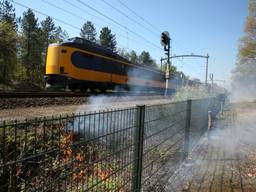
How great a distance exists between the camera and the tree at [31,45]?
5606 centimetres

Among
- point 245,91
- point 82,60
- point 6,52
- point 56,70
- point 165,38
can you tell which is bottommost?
point 245,91

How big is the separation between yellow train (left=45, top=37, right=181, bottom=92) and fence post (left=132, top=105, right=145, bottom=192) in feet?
40.2

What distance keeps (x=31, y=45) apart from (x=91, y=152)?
190ft

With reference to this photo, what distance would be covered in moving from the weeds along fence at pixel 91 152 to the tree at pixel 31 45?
52720 millimetres

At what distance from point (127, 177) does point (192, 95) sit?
10136 mm

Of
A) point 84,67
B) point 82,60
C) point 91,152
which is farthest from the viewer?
point 84,67

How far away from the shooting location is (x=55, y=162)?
2682mm

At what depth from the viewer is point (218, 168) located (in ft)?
19.1

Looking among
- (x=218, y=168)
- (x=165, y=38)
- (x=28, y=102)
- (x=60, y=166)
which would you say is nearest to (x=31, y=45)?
(x=165, y=38)

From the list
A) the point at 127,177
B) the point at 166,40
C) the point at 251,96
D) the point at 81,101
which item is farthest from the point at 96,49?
the point at 251,96

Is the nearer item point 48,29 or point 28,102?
point 28,102

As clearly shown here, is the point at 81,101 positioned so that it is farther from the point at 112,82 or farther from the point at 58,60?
the point at 112,82

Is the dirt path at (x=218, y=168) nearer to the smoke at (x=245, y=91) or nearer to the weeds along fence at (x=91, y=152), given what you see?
the weeds along fence at (x=91, y=152)

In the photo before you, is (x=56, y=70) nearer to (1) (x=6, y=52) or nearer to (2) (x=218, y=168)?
(2) (x=218, y=168)
